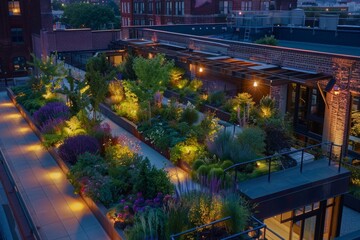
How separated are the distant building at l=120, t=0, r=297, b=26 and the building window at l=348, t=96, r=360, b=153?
124 ft

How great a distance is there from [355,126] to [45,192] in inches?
417

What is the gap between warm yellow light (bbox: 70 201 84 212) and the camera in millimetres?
10477

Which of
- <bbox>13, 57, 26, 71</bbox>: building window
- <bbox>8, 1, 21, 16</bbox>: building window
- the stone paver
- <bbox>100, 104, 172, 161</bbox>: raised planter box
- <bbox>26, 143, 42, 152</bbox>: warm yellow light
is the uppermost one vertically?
<bbox>8, 1, 21, 16</bbox>: building window

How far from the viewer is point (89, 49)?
33.5m

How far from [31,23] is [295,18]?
96.2ft

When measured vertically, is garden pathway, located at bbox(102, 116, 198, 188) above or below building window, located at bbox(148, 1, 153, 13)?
below

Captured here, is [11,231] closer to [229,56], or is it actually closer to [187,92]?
[187,92]

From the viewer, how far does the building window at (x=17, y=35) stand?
45.0 meters

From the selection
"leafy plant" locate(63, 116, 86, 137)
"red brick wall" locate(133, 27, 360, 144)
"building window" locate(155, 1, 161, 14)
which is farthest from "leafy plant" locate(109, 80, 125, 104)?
"building window" locate(155, 1, 161, 14)

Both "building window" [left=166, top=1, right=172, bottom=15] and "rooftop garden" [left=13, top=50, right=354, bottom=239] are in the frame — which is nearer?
"rooftop garden" [left=13, top=50, right=354, bottom=239]

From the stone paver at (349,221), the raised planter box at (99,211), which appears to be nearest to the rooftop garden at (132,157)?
the raised planter box at (99,211)

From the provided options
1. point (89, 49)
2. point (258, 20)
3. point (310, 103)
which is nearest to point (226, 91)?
point (310, 103)

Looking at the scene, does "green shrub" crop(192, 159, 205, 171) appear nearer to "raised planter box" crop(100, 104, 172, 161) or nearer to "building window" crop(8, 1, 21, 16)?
"raised planter box" crop(100, 104, 172, 161)

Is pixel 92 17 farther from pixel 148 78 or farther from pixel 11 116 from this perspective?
pixel 148 78
